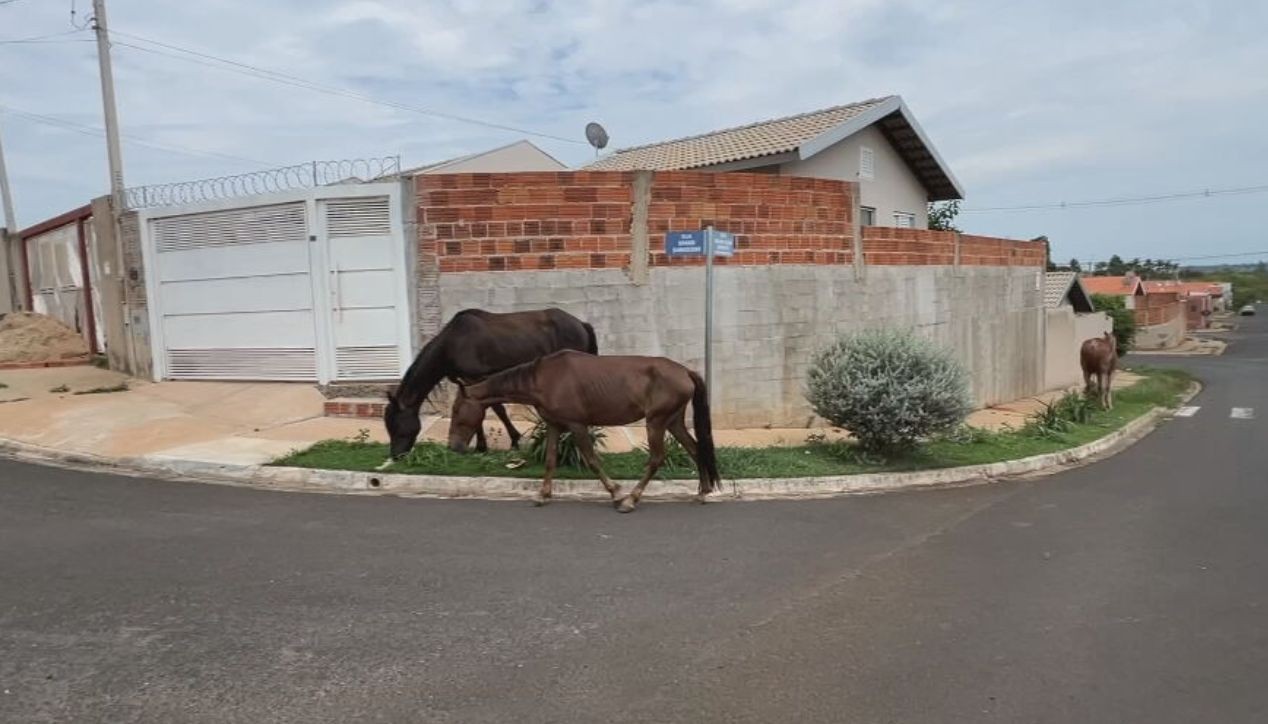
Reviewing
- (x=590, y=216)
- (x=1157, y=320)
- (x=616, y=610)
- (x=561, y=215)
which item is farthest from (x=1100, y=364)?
(x=1157, y=320)

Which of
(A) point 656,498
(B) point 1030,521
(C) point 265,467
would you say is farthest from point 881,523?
(C) point 265,467

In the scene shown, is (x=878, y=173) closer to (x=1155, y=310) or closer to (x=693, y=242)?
(x=693, y=242)

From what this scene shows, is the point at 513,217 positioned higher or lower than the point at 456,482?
higher

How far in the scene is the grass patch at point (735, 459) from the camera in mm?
8359

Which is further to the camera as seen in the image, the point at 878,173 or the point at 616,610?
the point at 878,173

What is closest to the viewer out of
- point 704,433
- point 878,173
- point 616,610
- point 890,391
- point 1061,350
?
point 616,610

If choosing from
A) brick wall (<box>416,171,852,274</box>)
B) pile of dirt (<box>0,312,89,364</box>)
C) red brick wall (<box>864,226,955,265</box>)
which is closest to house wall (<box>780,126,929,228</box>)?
red brick wall (<box>864,226,955,265</box>)

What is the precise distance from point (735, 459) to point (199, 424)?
615cm

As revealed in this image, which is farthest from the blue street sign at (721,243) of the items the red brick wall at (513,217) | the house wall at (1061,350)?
the house wall at (1061,350)

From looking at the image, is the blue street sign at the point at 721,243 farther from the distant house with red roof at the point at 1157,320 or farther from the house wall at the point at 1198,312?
the house wall at the point at 1198,312

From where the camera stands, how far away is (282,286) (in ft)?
37.7

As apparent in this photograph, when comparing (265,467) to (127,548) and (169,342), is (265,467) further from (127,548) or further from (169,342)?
(169,342)

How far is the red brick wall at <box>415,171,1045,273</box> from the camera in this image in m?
10.6

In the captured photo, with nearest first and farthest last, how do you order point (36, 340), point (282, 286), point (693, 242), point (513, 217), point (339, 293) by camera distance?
point (693, 242) < point (513, 217) < point (339, 293) < point (282, 286) < point (36, 340)
